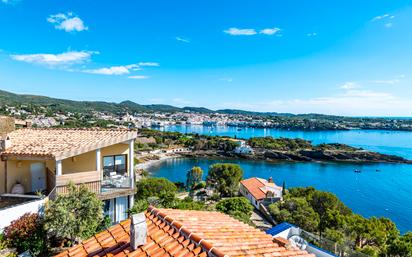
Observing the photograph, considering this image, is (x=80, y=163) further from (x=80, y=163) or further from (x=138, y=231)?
(x=138, y=231)

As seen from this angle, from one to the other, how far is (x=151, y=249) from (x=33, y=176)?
26.4 ft

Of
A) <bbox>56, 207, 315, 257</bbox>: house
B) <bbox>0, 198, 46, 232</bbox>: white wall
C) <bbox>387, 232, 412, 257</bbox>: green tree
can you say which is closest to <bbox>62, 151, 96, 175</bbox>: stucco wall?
<bbox>0, 198, 46, 232</bbox>: white wall

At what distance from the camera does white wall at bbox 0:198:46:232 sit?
7.37 metres

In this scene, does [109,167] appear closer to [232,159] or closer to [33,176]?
Answer: [33,176]

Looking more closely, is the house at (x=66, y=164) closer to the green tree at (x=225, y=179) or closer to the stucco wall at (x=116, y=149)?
the stucco wall at (x=116, y=149)

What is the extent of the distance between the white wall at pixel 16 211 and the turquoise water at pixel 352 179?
160 feet

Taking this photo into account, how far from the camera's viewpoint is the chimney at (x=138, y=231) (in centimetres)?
377

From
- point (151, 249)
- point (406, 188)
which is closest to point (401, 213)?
point (406, 188)

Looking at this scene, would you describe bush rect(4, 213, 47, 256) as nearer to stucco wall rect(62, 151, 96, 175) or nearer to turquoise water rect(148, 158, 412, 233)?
stucco wall rect(62, 151, 96, 175)

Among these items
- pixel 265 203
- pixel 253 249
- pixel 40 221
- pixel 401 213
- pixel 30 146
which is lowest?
pixel 401 213

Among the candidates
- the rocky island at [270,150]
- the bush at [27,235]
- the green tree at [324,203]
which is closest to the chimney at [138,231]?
the bush at [27,235]

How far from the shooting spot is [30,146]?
9.40 meters

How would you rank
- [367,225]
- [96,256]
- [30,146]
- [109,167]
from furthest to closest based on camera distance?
[367,225], [109,167], [30,146], [96,256]

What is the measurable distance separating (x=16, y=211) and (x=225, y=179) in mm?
38983
